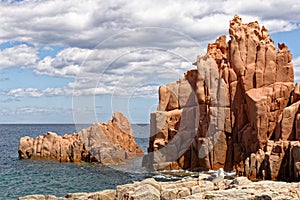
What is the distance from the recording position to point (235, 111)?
65688mm

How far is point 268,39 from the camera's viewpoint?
67562 millimetres

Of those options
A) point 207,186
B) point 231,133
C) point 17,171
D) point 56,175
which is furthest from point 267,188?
point 17,171

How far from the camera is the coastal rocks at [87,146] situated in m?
Result: 81.8

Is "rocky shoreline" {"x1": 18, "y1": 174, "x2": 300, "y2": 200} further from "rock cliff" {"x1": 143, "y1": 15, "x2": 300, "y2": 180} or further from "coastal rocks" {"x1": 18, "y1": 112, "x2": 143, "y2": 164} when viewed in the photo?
"coastal rocks" {"x1": 18, "y1": 112, "x2": 143, "y2": 164}

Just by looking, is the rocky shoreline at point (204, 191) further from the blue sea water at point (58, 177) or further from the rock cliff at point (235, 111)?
the rock cliff at point (235, 111)

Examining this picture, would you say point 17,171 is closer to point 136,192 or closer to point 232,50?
point 232,50

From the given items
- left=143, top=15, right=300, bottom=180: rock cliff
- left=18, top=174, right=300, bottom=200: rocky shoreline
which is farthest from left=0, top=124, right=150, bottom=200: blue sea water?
left=18, top=174, right=300, bottom=200: rocky shoreline

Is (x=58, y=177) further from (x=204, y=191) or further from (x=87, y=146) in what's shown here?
(x=204, y=191)

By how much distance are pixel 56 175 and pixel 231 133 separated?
2563 centimetres

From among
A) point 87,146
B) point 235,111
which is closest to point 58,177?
point 87,146

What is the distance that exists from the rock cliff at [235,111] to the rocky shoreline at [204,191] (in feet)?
75.2

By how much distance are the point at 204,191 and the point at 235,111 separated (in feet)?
114

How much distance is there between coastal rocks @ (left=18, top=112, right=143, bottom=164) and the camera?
81812 mm

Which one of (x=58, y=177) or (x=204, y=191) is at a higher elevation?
(x=204, y=191)
